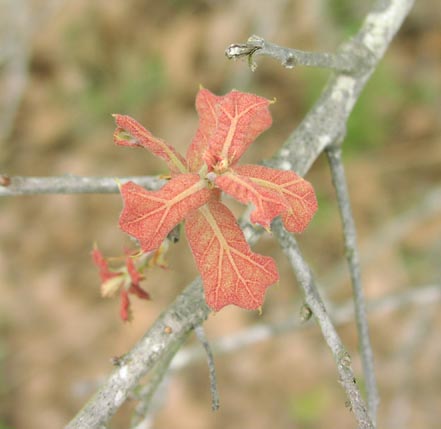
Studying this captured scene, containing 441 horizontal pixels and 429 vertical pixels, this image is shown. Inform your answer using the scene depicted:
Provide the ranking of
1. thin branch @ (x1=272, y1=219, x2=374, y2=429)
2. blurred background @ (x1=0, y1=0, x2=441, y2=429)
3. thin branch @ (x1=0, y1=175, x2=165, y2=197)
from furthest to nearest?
blurred background @ (x1=0, y1=0, x2=441, y2=429) < thin branch @ (x1=0, y1=175, x2=165, y2=197) < thin branch @ (x1=272, y1=219, x2=374, y2=429)

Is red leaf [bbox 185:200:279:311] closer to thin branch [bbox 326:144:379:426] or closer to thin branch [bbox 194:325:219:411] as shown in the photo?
thin branch [bbox 194:325:219:411]

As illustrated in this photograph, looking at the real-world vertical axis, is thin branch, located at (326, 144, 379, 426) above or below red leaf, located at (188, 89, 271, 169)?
below

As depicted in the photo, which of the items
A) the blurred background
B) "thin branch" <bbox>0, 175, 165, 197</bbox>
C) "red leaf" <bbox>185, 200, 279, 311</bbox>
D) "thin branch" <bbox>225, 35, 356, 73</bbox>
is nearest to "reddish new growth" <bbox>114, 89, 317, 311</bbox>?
"red leaf" <bbox>185, 200, 279, 311</bbox>

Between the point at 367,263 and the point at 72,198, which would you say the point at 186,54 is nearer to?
the point at 72,198

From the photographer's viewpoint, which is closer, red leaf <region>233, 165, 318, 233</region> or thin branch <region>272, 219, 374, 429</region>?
thin branch <region>272, 219, 374, 429</region>

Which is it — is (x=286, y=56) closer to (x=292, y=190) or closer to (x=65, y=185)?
(x=292, y=190)

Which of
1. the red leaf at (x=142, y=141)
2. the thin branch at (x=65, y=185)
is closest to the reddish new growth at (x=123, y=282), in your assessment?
the thin branch at (x=65, y=185)

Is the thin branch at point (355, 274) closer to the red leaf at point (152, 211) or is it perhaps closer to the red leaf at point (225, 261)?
the red leaf at point (225, 261)
